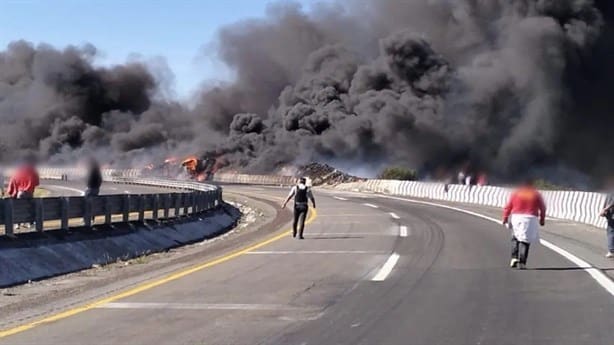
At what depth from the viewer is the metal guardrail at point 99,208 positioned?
15.9 m

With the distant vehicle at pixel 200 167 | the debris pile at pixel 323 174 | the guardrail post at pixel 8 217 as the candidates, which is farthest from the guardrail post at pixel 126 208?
the distant vehicle at pixel 200 167

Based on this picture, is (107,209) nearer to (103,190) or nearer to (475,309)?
(475,309)

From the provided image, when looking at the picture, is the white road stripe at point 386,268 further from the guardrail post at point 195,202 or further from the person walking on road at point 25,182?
the guardrail post at point 195,202

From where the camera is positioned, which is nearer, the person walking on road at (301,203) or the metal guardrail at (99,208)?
the metal guardrail at (99,208)

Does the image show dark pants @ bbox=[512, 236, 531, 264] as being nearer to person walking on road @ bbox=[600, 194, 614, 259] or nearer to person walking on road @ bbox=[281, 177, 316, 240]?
person walking on road @ bbox=[600, 194, 614, 259]

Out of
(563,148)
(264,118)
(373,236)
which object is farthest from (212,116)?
(373,236)

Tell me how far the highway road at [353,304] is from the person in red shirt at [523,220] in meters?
0.30

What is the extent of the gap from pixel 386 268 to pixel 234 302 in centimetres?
430

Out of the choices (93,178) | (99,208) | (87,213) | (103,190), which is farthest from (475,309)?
(103,190)

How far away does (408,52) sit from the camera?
8112 centimetres

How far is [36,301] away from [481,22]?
78594 mm

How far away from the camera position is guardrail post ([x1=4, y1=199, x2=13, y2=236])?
15336 mm

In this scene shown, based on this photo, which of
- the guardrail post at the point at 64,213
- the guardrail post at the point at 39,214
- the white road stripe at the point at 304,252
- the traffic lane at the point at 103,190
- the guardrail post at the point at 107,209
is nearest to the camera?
the guardrail post at the point at 39,214

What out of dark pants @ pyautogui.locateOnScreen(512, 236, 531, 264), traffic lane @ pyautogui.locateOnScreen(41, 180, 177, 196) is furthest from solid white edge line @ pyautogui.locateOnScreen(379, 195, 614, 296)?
traffic lane @ pyautogui.locateOnScreen(41, 180, 177, 196)
